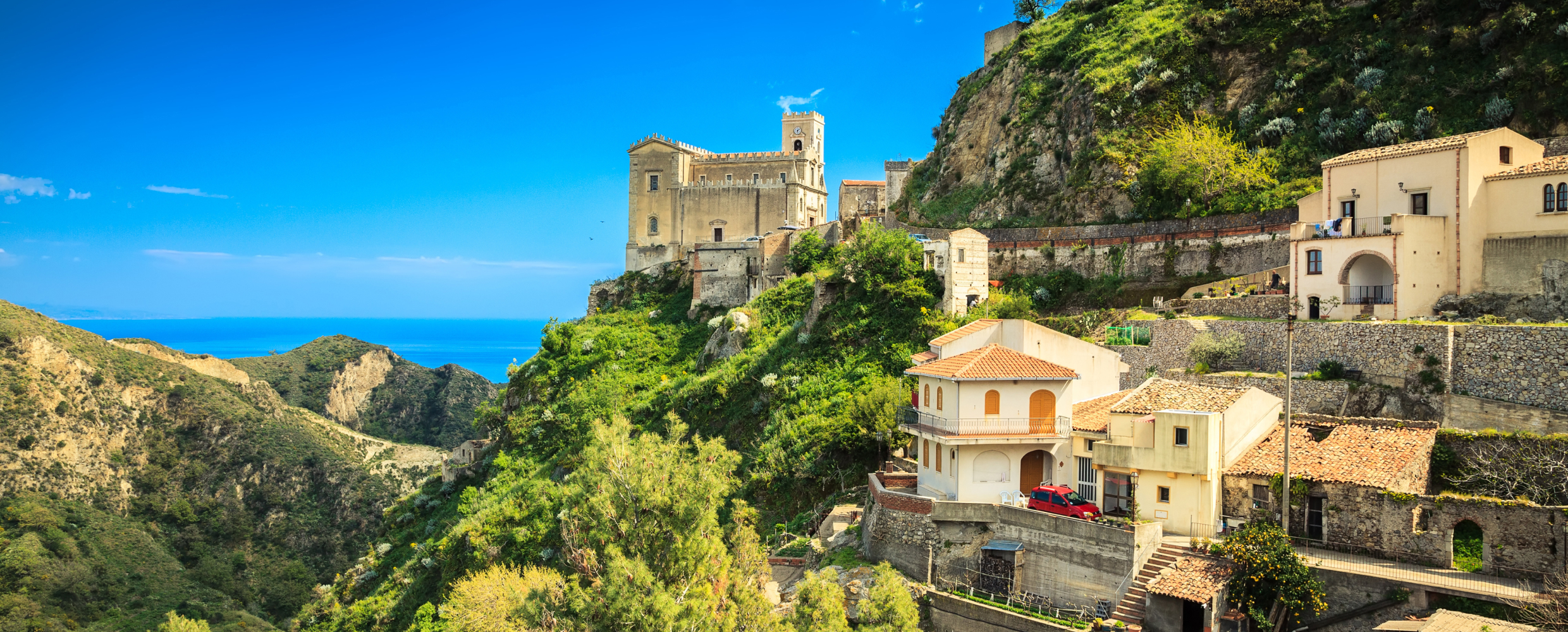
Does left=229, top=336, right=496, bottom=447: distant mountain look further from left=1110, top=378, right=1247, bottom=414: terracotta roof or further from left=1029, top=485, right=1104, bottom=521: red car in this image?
left=1110, top=378, right=1247, bottom=414: terracotta roof

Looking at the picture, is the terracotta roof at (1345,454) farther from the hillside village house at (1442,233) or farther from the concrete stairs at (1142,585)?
the hillside village house at (1442,233)

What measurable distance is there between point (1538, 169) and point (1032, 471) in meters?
16.7

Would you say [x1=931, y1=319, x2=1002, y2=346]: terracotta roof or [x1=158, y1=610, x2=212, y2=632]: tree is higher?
[x1=931, y1=319, x2=1002, y2=346]: terracotta roof

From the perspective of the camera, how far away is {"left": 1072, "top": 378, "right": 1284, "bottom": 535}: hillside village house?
2316 cm

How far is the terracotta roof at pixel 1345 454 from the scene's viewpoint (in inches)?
855

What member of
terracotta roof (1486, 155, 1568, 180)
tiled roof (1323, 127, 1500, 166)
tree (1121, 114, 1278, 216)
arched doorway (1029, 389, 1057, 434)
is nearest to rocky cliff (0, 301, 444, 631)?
arched doorway (1029, 389, 1057, 434)

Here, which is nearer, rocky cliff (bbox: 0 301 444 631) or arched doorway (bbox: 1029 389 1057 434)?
arched doorway (bbox: 1029 389 1057 434)

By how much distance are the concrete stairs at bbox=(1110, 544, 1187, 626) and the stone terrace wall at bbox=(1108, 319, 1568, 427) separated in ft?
28.1

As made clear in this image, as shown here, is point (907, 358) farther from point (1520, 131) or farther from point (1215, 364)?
point (1520, 131)

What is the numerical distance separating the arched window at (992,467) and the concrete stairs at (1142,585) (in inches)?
189

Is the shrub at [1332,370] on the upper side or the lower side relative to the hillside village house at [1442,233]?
lower

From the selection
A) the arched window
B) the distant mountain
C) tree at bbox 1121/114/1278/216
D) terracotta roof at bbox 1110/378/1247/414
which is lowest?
the distant mountain

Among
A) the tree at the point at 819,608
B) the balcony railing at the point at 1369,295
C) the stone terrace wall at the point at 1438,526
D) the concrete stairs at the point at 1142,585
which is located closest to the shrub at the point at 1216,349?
the balcony railing at the point at 1369,295

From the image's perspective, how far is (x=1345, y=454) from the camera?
22781 mm
